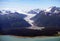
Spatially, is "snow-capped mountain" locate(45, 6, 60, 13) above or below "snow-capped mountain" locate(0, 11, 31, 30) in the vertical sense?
above

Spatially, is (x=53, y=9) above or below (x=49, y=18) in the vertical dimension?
above

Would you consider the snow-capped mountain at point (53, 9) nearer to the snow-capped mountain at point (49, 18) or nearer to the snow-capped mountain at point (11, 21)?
the snow-capped mountain at point (49, 18)

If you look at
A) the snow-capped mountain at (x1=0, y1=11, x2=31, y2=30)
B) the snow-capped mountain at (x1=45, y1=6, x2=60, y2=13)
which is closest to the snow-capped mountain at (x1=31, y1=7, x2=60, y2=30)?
the snow-capped mountain at (x1=45, y1=6, x2=60, y2=13)

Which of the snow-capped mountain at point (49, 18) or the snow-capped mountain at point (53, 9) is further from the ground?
the snow-capped mountain at point (53, 9)

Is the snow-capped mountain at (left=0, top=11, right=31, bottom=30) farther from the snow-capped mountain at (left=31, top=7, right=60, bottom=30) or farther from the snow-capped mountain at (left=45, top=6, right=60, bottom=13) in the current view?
the snow-capped mountain at (left=45, top=6, right=60, bottom=13)

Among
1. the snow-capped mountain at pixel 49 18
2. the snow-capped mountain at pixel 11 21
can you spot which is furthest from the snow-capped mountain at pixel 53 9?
the snow-capped mountain at pixel 11 21

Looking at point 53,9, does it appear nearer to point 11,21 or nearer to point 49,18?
point 49,18

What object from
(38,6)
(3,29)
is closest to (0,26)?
(3,29)

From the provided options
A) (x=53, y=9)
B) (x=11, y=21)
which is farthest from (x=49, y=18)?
(x=11, y=21)

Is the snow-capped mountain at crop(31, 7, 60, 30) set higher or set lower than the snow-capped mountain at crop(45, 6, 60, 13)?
lower

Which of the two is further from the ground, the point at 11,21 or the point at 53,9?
the point at 53,9

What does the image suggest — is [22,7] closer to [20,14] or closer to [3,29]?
[20,14]
